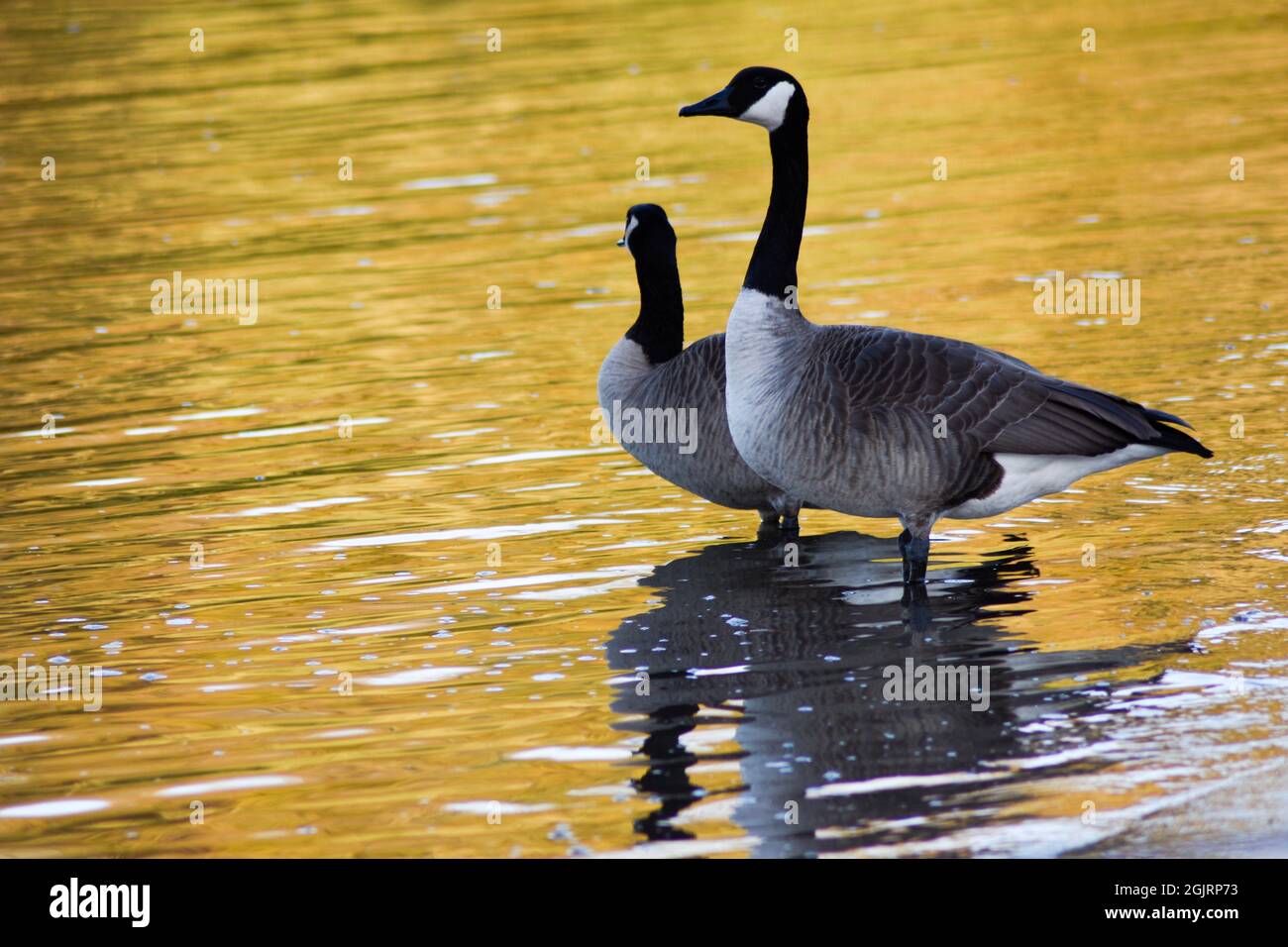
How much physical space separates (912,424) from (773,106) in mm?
2148

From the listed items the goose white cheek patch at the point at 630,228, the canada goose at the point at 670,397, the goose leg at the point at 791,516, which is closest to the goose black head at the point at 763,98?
the canada goose at the point at 670,397

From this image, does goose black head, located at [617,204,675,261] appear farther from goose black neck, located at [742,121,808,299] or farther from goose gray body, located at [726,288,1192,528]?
goose gray body, located at [726,288,1192,528]

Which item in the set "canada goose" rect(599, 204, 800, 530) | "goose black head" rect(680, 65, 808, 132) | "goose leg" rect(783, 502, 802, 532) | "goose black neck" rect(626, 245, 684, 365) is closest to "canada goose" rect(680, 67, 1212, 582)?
"goose black head" rect(680, 65, 808, 132)

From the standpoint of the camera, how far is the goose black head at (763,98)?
9688mm

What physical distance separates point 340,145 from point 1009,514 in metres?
17.6

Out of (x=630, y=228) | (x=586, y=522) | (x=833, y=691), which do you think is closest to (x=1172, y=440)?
(x=833, y=691)

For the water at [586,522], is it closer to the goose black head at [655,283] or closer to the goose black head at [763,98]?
the goose black head at [655,283]

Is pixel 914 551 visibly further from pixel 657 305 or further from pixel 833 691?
pixel 657 305

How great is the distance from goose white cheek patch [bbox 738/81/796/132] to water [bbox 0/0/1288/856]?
2567mm

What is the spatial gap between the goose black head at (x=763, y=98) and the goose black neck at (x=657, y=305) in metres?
1.57

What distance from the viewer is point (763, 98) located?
382 inches

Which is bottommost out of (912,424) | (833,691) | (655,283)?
(833,691)

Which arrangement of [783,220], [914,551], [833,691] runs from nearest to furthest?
[833,691], [914,551], [783,220]

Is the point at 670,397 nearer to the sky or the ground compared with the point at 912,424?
nearer to the sky
